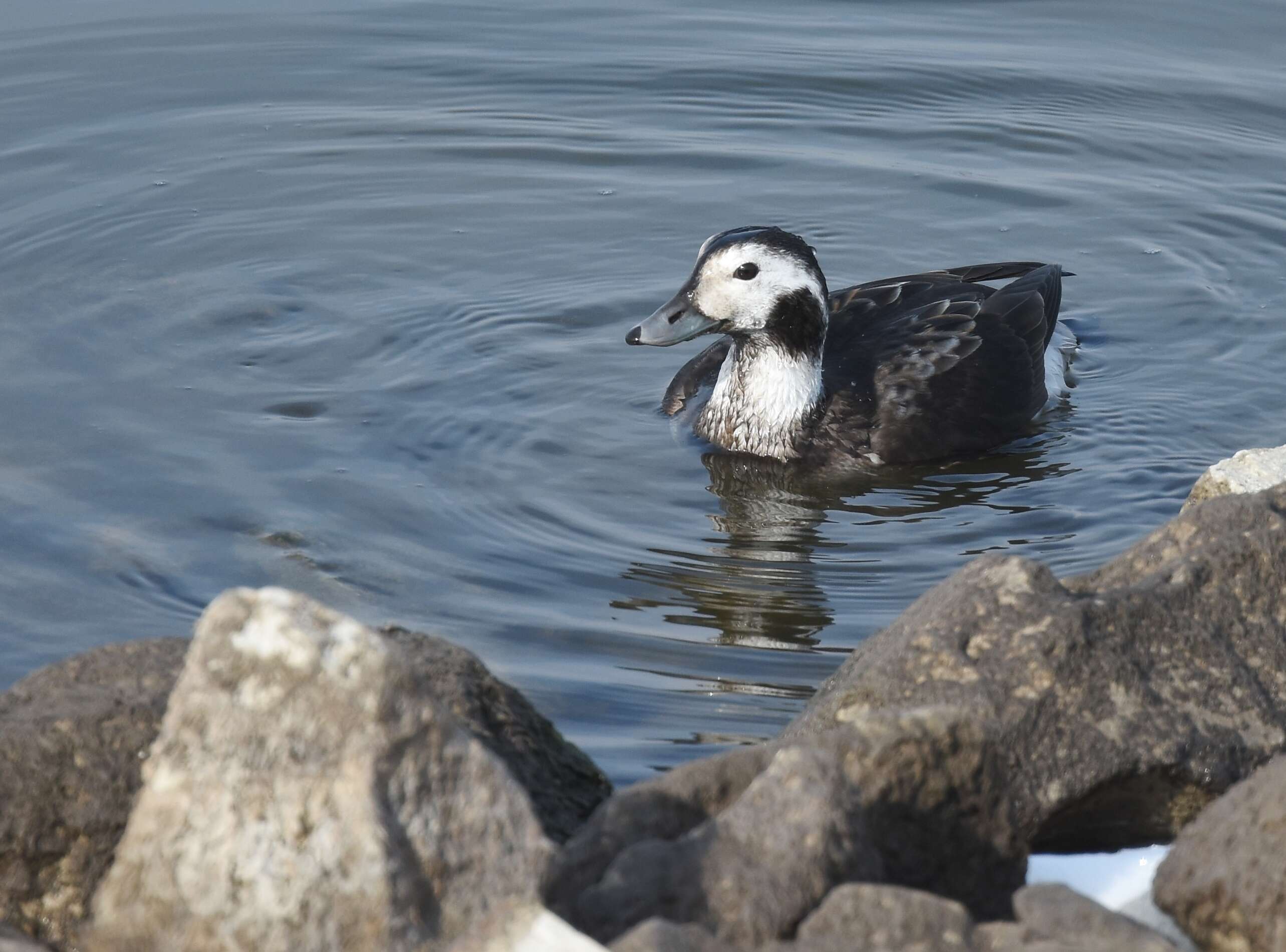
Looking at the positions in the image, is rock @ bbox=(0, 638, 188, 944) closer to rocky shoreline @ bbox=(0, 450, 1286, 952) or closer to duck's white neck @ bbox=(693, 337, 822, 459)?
rocky shoreline @ bbox=(0, 450, 1286, 952)

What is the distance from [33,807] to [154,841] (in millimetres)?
420

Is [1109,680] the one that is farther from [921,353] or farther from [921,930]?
[921,353]

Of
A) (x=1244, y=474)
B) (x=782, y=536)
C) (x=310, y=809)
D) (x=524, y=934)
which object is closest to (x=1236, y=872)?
(x=524, y=934)

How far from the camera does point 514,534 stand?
6.45m

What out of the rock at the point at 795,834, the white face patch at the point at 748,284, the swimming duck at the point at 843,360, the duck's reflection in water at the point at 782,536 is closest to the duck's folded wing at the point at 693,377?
the swimming duck at the point at 843,360

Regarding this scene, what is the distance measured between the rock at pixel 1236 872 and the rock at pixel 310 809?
4.15ft

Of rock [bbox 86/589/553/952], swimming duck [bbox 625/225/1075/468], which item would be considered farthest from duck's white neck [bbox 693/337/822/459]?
rock [bbox 86/589/553/952]

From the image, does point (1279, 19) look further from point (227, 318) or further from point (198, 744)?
point (198, 744)

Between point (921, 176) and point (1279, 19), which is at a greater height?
point (1279, 19)

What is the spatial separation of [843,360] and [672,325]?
96 centimetres

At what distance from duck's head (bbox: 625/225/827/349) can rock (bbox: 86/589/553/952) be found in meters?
4.35

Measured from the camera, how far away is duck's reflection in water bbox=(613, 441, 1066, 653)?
5.94 m

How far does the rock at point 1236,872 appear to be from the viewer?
3.12 m

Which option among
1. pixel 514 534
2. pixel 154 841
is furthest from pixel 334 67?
pixel 154 841
